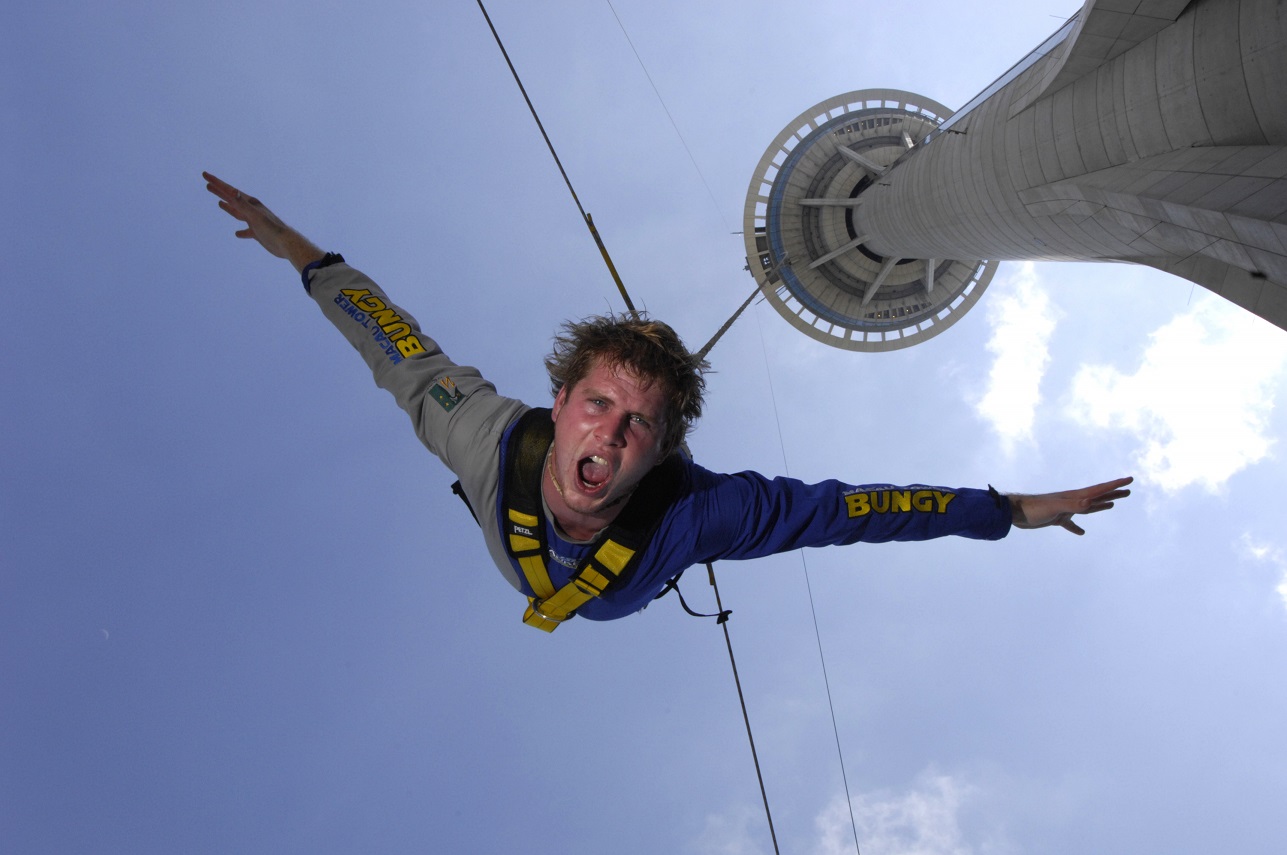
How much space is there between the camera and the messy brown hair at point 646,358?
526 cm

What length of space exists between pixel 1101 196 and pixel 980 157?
4.51m

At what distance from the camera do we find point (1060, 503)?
629cm

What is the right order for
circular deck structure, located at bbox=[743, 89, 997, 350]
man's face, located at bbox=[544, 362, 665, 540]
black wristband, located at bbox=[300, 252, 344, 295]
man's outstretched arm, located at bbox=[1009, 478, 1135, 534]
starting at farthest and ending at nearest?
circular deck structure, located at bbox=[743, 89, 997, 350] → man's outstretched arm, located at bbox=[1009, 478, 1135, 534] → black wristband, located at bbox=[300, 252, 344, 295] → man's face, located at bbox=[544, 362, 665, 540]

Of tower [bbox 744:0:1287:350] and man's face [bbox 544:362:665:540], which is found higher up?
tower [bbox 744:0:1287:350]

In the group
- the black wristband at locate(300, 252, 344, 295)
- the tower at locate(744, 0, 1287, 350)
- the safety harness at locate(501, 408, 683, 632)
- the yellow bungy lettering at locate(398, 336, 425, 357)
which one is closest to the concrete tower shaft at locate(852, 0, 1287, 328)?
the tower at locate(744, 0, 1287, 350)

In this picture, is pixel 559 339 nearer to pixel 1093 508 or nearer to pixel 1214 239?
pixel 1093 508

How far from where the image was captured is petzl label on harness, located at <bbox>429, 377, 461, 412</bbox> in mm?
5766

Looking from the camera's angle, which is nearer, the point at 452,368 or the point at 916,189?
the point at 452,368

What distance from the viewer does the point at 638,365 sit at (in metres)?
5.21

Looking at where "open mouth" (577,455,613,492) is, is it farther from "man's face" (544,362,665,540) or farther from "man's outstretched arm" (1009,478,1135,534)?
"man's outstretched arm" (1009,478,1135,534)

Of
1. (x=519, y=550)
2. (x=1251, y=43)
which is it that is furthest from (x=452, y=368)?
(x=1251, y=43)

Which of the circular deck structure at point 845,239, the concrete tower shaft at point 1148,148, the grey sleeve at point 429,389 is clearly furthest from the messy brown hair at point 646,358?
the circular deck structure at point 845,239

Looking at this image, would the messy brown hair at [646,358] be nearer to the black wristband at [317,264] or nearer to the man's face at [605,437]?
the man's face at [605,437]

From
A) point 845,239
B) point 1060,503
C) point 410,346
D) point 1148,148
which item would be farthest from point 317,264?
point 845,239
